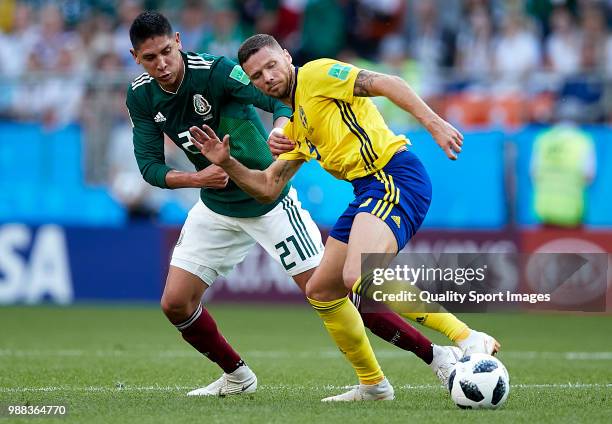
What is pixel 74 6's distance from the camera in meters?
18.3

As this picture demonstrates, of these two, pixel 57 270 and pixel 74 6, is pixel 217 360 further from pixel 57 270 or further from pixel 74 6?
pixel 74 6

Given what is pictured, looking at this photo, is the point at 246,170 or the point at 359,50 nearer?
the point at 246,170

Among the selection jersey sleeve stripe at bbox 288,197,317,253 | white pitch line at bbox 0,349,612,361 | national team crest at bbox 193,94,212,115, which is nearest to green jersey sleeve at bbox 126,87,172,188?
national team crest at bbox 193,94,212,115

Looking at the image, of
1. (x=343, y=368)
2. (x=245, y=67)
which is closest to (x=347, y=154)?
(x=245, y=67)

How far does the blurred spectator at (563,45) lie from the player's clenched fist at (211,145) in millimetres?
9907

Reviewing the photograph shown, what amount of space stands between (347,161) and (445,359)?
1.52 meters

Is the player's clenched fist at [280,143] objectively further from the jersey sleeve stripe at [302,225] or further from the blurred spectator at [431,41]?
the blurred spectator at [431,41]

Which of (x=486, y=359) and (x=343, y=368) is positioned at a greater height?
(x=486, y=359)

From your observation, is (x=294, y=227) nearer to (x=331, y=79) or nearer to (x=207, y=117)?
(x=207, y=117)

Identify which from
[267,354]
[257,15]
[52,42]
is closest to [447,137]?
[267,354]

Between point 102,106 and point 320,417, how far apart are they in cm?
999

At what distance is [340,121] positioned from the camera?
6793 millimetres

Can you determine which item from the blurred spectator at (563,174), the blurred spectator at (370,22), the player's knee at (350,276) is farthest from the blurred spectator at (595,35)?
the player's knee at (350,276)

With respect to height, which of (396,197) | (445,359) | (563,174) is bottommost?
(563,174)
